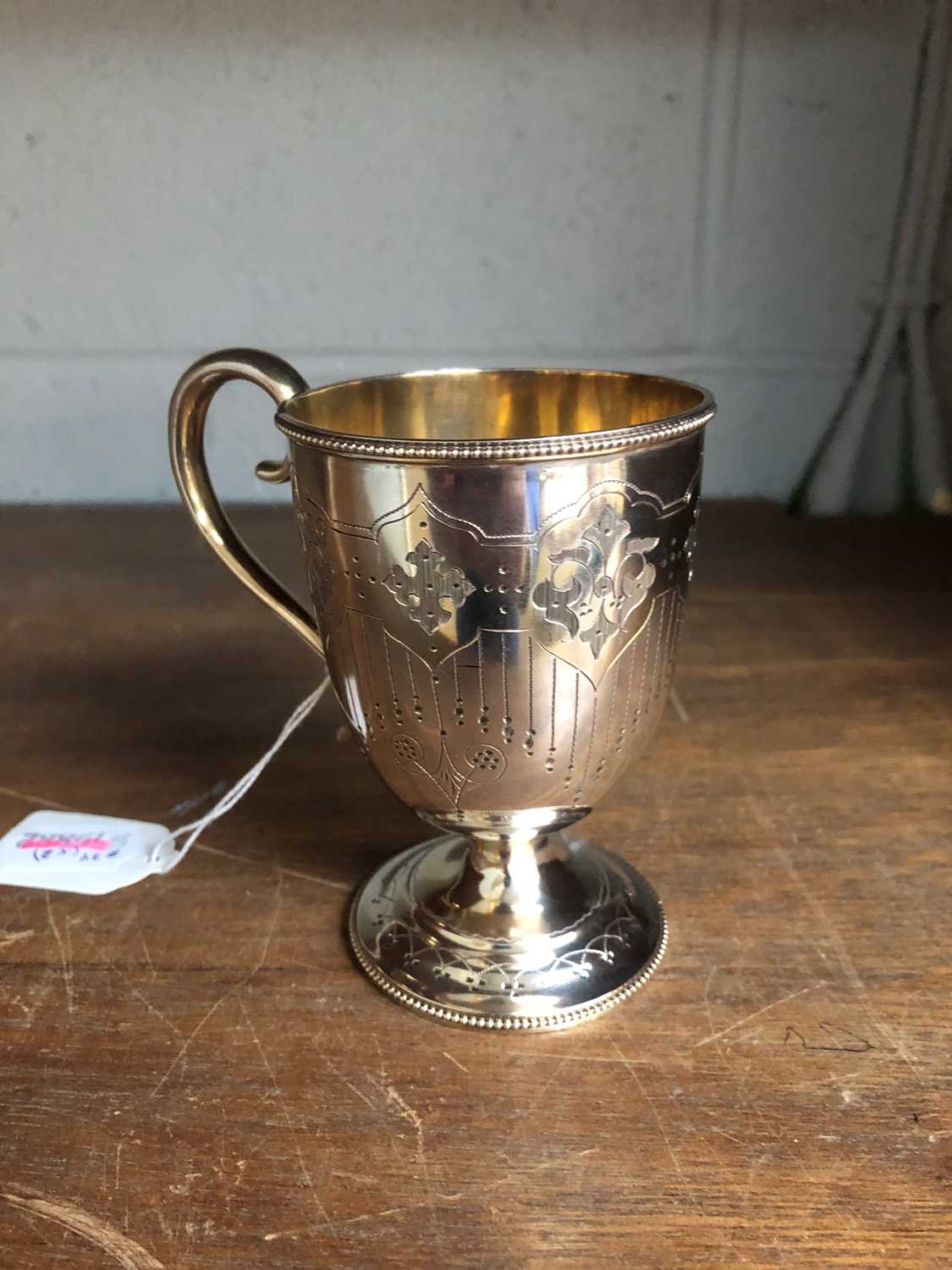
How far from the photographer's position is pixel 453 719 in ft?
1.33

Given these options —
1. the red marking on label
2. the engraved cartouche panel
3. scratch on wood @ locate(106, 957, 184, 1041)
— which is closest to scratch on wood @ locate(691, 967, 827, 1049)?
the engraved cartouche panel

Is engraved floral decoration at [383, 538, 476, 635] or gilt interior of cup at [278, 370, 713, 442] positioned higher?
gilt interior of cup at [278, 370, 713, 442]

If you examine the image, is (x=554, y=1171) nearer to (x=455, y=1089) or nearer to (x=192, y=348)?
(x=455, y=1089)

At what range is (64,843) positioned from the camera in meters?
0.56

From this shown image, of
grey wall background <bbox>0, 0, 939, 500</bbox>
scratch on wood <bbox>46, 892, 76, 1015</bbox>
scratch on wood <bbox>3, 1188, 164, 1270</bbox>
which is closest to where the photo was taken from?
scratch on wood <bbox>3, 1188, 164, 1270</bbox>

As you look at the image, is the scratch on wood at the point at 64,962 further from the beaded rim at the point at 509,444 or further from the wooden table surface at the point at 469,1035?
the beaded rim at the point at 509,444

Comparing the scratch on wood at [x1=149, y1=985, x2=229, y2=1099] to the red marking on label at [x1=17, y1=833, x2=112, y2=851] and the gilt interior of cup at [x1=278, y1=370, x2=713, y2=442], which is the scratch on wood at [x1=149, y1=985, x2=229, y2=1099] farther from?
the gilt interior of cup at [x1=278, y1=370, x2=713, y2=442]

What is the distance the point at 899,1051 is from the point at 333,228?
932 millimetres

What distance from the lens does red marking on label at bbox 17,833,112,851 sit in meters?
0.56

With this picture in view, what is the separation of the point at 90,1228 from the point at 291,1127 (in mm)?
75

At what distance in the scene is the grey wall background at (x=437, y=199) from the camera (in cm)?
98

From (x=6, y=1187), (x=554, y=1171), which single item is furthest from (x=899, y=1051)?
(x=6, y=1187)

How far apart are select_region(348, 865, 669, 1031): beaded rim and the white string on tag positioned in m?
0.14

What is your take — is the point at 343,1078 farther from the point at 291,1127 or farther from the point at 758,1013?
the point at 758,1013
